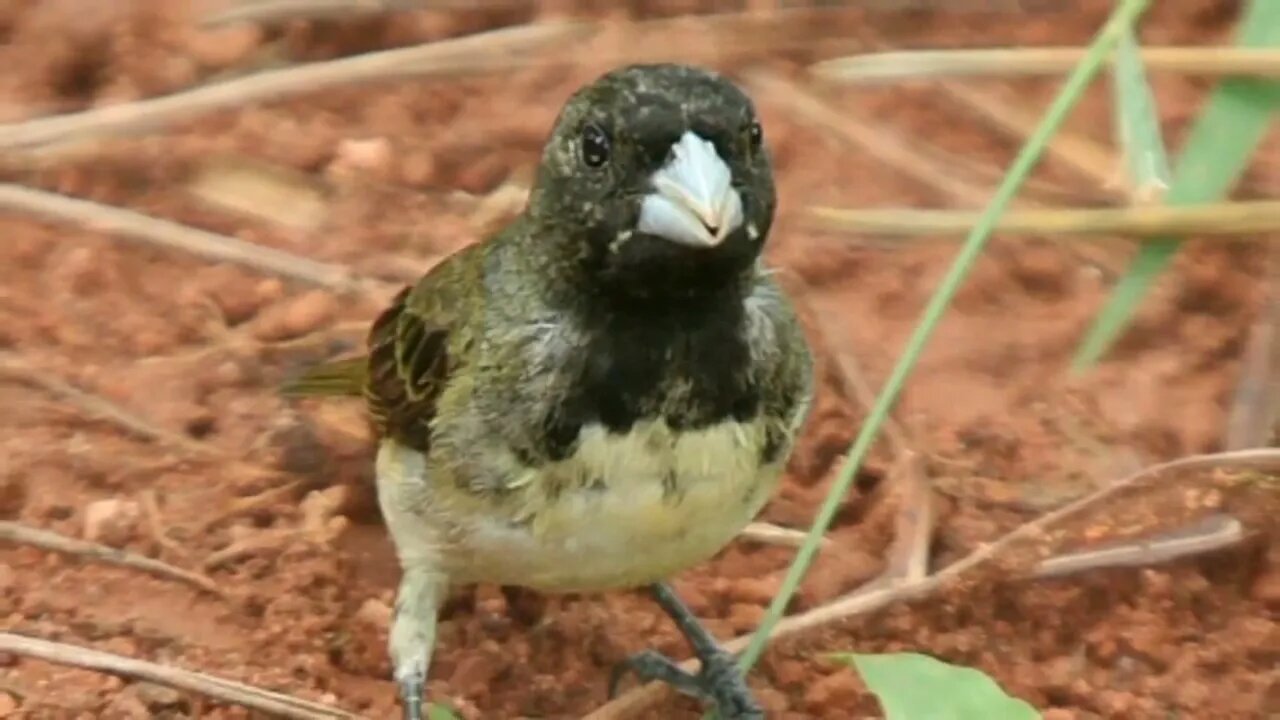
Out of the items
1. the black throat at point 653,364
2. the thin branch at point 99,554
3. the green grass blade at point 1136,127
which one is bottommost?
the thin branch at point 99,554

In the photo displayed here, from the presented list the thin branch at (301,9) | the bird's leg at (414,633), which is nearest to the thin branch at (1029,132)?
the thin branch at (301,9)

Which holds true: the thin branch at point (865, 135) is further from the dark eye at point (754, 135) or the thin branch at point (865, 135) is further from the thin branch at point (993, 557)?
the dark eye at point (754, 135)

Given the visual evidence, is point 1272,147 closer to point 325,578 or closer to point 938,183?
point 938,183

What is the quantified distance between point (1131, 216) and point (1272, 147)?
2.01m

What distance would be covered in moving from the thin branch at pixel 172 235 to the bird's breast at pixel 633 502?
4.78 ft

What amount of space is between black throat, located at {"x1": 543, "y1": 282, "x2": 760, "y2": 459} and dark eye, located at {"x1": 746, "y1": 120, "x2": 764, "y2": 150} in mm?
181

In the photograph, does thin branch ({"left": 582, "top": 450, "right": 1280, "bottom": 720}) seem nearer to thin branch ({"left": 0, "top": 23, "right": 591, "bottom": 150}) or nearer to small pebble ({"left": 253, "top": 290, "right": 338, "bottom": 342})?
small pebble ({"left": 253, "top": 290, "right": 338, "bottom": 342})

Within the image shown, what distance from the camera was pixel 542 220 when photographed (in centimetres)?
252

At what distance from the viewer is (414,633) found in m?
2.89

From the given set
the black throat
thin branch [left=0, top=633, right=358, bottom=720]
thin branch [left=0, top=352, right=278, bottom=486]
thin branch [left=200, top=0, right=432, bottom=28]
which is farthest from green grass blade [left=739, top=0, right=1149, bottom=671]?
thin branch [left=200, top=0, right=432, bottom=28]

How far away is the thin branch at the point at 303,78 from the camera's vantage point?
423 centimetres

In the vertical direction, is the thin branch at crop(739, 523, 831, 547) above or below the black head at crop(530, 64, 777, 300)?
below

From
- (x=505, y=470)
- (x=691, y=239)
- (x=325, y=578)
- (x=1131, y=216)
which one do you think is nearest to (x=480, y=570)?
(x=505, y=470)

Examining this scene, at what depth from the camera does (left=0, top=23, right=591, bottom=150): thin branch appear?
4.23 meters
